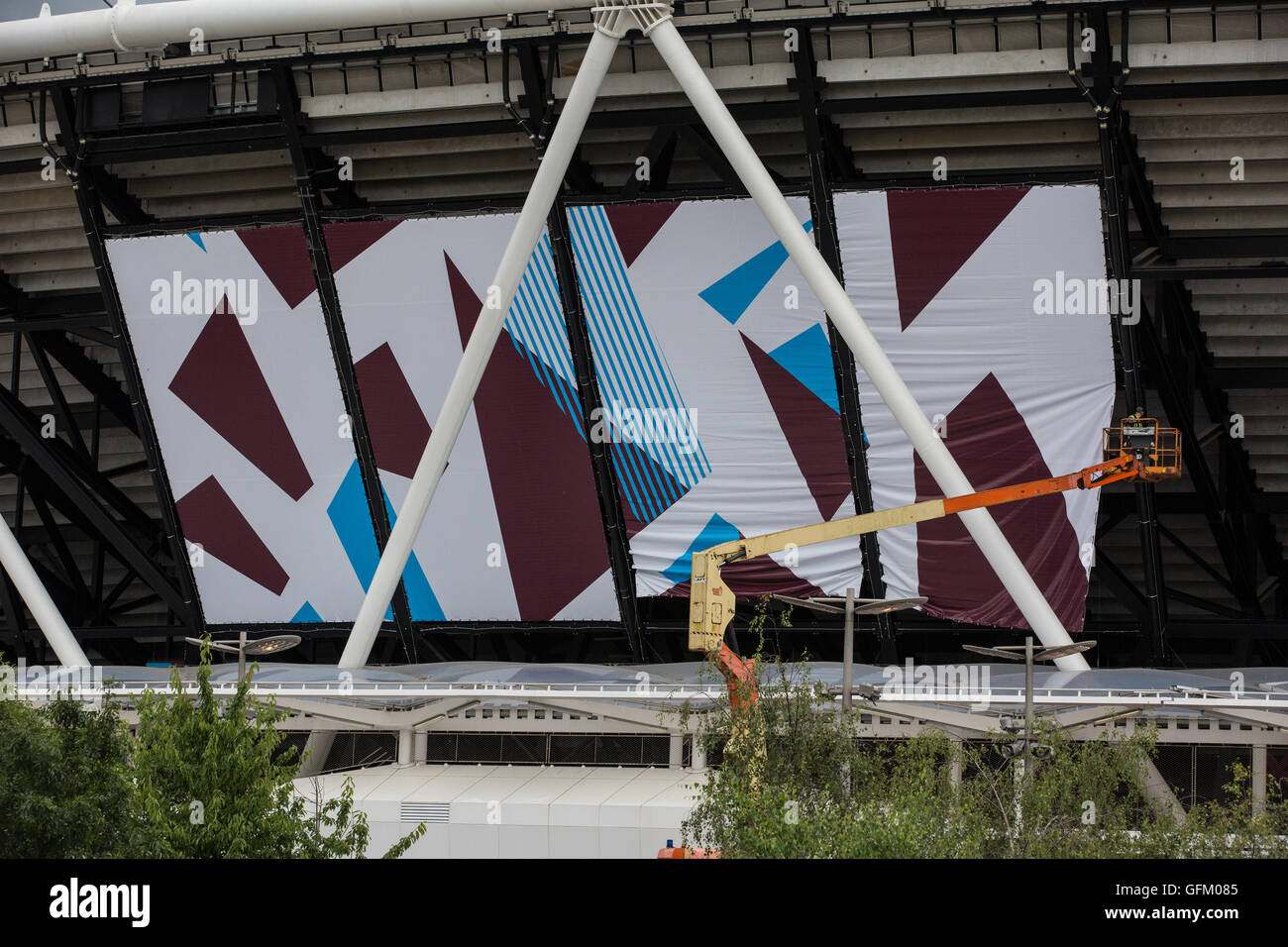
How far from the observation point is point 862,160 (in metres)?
30.1

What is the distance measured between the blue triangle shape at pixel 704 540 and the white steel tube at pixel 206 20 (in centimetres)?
1158

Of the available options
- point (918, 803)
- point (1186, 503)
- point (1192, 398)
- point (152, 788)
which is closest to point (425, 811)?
point (152, 788)

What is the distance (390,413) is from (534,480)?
3810mm

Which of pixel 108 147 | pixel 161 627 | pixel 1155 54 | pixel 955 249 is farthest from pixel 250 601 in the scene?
pixel 1155 54

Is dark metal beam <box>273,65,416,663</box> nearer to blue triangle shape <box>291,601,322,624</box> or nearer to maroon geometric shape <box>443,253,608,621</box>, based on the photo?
blue triangle shape <box>291,601,322,624</box>

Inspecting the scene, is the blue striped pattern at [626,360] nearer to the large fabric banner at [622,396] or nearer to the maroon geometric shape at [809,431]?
the large fabric banner at [622,396]

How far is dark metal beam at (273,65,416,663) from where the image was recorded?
99.7 ft

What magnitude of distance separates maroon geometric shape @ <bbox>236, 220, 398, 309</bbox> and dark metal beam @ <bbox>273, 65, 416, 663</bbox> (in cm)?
Result: 18

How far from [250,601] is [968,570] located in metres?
17.4

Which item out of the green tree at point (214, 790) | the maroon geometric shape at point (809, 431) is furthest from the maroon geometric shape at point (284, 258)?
the green tree at point (214, 790)

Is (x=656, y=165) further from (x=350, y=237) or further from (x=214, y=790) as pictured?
(x=214, y=790)

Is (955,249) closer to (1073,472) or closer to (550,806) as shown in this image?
(1073,472)

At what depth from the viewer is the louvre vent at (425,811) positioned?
941 inches

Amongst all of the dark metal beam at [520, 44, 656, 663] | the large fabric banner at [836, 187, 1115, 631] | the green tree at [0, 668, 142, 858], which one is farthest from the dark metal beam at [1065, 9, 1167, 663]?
the green tree at [0, 668, 142, 858]
